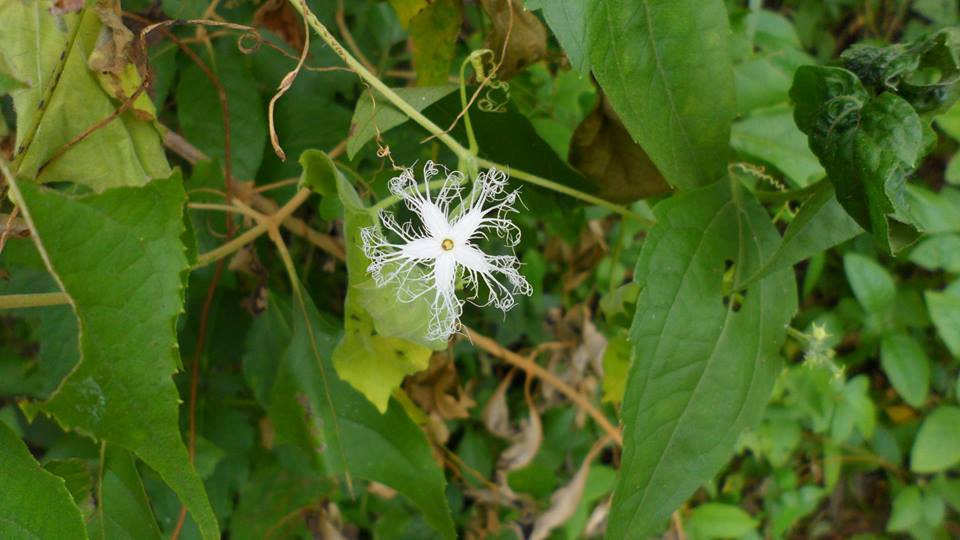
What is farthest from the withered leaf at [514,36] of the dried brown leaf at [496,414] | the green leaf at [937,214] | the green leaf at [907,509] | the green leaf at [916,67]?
the green leaf at [907,509]

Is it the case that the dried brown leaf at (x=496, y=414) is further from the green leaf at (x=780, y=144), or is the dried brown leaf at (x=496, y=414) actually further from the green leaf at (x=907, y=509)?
the green leaf at (x=907, y=509)

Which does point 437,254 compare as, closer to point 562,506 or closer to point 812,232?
point 812,232

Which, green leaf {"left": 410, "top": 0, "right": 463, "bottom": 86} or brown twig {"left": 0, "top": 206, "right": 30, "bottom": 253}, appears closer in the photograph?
brown twig {"left": 0, "top": 206, "right": 30, "bottom": 253}

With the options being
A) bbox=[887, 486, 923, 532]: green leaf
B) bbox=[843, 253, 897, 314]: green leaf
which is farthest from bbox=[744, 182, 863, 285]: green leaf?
bbox=[887, 486, 923, 532]: green leaf

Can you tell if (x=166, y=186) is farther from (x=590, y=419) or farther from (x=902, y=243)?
(x=590, y=419)

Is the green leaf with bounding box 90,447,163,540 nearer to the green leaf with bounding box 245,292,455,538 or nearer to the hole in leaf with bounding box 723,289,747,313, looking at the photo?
the green leaf with bounding box 245,292,455,538

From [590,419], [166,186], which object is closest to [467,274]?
[166,186]

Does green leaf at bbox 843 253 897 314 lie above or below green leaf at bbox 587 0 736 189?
above
